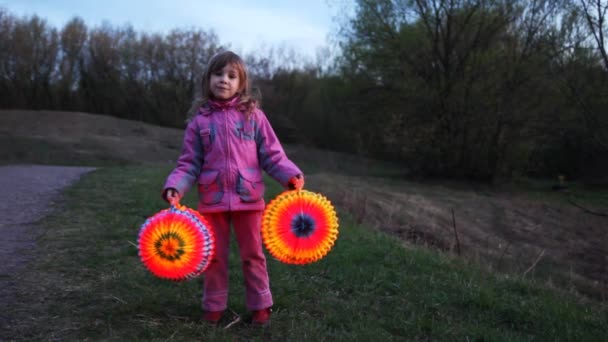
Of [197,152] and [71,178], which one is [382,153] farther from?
[197,152]

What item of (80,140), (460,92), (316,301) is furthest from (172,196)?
(80,140)

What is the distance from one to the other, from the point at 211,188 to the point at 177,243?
16.6 inches

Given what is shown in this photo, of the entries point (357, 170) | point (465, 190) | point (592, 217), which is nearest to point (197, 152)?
point (592, 217)

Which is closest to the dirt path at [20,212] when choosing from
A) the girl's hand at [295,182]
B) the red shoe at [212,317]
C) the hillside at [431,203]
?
the red shoe at [212,317]

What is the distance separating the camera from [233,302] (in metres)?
3.90

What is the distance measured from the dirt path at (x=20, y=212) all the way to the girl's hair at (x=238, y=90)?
1.80m

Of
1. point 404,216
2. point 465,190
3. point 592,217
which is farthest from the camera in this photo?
point 465,190

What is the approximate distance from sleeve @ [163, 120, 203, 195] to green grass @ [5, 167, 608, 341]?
→ 88 centimetres

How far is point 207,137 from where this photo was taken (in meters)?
3.50

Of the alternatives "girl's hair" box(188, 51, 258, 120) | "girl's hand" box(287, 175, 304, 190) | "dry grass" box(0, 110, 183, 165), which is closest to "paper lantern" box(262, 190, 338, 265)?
"girl's hand" box(287, 175, 304, 190)

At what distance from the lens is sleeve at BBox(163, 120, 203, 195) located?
3418 mm

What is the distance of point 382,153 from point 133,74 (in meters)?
16.9

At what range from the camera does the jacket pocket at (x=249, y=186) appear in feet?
11.3

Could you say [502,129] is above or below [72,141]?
above
